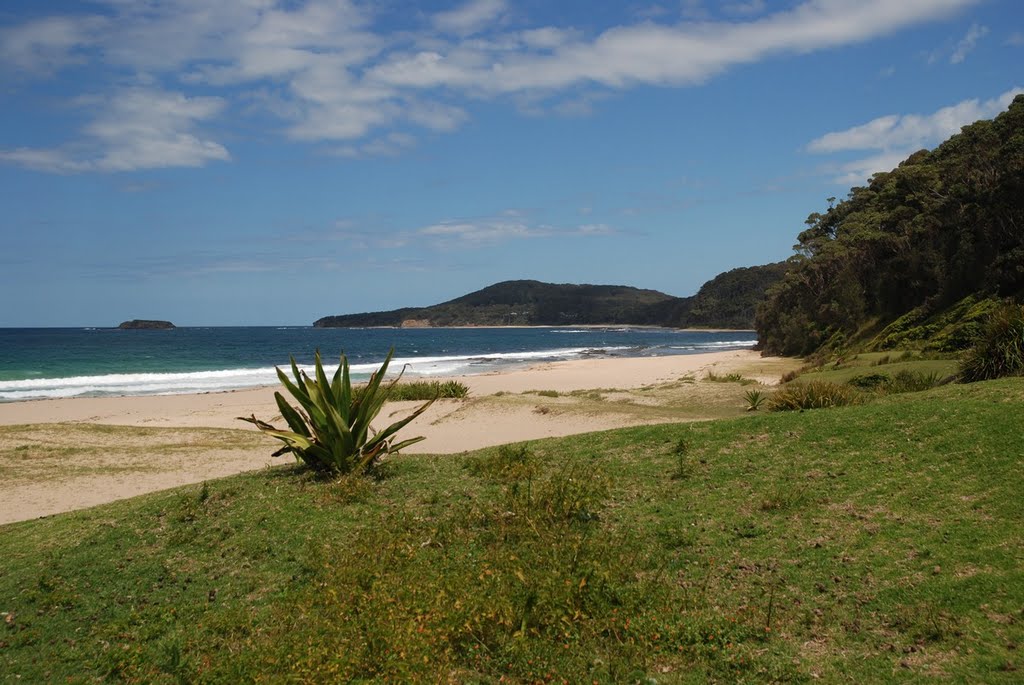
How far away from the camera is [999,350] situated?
12.1m

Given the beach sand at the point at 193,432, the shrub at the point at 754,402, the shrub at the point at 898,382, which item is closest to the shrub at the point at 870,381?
the shrub at the point at 898,382

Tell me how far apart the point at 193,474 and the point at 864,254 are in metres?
32.4

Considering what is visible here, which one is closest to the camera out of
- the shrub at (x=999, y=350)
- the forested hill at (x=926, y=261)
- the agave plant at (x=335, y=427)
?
the agave plant at (x=335, y=427)

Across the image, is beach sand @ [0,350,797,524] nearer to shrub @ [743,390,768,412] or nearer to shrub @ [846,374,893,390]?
shrub @ [743,390,768,412]

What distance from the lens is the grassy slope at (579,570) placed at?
4793mm

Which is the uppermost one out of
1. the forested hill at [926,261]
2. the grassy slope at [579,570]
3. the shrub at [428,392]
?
the forested hill at [926,261]

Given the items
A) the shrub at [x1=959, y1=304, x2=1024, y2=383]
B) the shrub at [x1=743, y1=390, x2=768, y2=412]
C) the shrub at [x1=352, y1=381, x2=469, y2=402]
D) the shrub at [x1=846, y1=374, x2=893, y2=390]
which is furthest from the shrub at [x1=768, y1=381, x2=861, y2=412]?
the shrub at [x1=352, y1=381, x2=469, y2=402]

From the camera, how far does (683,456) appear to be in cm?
886

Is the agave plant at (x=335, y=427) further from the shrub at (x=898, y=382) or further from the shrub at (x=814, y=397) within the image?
the shrub at (x=898, y=382)

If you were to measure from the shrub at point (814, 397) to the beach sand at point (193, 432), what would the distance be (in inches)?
95.8

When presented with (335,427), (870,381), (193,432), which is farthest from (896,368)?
(193,432)

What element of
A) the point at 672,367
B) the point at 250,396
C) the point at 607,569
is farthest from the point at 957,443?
the point at 672,367

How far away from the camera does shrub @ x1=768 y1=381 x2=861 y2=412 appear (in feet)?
43.1

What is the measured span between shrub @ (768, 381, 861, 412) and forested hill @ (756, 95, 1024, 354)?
7.79 metres
